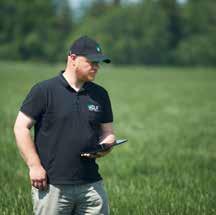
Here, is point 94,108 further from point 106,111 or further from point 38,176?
point 38,176

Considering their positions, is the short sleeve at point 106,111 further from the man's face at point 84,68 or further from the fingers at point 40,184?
the fingers at point 40,184

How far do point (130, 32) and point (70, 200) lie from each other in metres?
102

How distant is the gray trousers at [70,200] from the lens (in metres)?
4.53

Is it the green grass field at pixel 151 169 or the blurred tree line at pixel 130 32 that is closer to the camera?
the green grass field at pixel 151 169

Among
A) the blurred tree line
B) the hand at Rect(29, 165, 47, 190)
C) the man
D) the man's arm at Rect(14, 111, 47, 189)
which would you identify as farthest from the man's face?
the blurred tree line

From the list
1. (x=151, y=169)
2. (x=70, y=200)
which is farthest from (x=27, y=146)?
(x=151, y=169)

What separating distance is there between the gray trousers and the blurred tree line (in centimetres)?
9521

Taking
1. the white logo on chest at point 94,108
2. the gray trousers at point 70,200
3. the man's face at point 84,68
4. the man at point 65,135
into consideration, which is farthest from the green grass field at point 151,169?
the man's face at point 84,68

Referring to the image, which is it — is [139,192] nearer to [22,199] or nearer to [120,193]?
[120,193]

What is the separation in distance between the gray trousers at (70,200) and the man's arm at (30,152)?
12 cm

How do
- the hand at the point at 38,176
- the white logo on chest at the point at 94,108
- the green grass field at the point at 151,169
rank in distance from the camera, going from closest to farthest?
the hand at the point at 38,176 < the white logo on chest at the point at 94,108 < the green grass field at the point at 151,169

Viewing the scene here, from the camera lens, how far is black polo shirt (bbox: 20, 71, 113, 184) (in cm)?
450

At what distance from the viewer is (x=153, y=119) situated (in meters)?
18.9

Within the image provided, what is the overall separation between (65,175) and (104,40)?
9802cm
